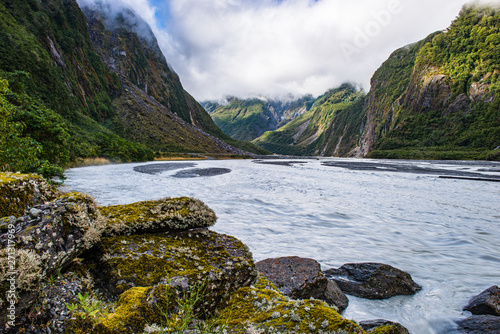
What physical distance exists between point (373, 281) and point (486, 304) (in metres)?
1.87

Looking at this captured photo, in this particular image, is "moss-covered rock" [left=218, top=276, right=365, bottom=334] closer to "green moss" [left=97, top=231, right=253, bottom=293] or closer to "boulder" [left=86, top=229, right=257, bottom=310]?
"boulder" [left=86, top=229, right=257, bottom=310]

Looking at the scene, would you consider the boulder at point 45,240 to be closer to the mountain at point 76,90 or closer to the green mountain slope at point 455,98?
the mountain at point 76,90

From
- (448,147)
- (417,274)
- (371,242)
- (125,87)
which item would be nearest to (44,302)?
(417,274)

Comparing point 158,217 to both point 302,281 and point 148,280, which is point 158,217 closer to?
point 148,280

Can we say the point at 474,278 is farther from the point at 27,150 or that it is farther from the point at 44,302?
the point at 27,150

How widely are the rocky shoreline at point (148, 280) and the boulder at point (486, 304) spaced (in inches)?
0.7

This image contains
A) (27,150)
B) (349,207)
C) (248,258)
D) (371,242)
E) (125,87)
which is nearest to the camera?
(248,258)

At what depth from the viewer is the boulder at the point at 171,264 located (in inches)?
130

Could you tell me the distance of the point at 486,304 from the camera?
14.7 feet

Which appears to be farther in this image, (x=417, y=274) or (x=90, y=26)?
(x=90, y=26)

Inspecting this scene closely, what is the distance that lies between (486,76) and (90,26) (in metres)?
231

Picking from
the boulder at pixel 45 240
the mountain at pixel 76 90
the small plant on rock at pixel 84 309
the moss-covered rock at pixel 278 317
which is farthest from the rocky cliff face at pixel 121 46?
the moss-covered rock at pixel 278 317

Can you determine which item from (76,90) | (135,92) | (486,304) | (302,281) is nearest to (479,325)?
(486,304)

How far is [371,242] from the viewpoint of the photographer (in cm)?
841
